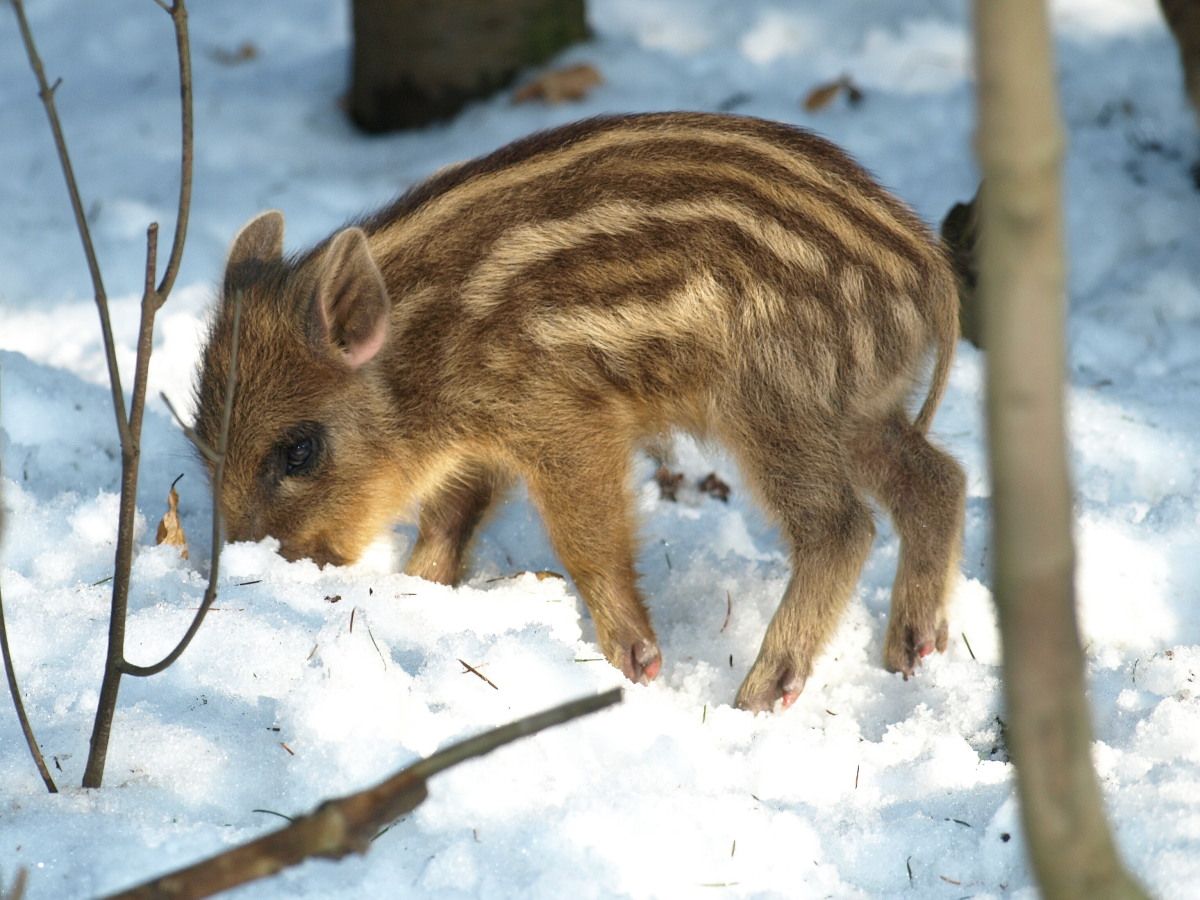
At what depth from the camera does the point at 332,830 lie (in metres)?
1.48

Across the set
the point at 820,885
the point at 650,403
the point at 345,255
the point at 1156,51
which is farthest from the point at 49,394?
the point at 1156,51

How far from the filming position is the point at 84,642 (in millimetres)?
2863

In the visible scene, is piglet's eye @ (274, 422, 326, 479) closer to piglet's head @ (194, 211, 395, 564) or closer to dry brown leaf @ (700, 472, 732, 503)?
piglet's head @ (194, 211, 395, 564)

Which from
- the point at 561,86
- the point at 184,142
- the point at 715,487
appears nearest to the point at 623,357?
the point at 715,487

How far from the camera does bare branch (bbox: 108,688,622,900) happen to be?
1484 mm

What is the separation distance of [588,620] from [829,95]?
338 cm

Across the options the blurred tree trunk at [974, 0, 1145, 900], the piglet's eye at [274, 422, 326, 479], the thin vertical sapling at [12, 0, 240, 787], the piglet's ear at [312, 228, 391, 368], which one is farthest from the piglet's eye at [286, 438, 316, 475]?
the blurred tree trunk at [974, 0, 1145, 900]

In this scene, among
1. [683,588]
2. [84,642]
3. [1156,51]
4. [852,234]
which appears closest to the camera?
[84,642]

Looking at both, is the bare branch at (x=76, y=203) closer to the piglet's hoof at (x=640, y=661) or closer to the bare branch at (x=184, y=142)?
the bare branch at (x=184, y=142)

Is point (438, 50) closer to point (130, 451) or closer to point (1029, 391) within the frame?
point (130, 451)

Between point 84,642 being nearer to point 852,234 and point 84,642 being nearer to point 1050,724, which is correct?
point 852,234

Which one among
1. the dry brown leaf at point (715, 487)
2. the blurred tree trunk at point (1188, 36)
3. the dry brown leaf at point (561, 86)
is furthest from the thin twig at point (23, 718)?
the blurred tree trunk at point (1188, 36)

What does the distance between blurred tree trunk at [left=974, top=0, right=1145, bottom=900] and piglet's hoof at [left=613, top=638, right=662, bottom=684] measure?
6.70ft

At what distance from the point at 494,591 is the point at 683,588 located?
22.4 inches
